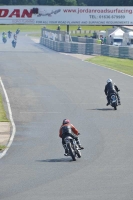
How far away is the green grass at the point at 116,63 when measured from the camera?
4547 centimetres

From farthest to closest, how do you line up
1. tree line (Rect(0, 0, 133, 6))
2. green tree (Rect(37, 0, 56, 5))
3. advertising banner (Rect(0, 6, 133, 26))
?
green tree (Rect(37, 0, 56, 5))
tree line (Rect(0, 0, 133, 6))
advertising banner (Rect(0, 6, 133, 26))

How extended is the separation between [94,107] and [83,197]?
16176mm

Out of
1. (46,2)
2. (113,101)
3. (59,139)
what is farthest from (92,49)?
(46,2)

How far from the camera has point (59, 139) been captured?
20688 mm

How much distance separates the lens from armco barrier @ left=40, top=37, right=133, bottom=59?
54.3m

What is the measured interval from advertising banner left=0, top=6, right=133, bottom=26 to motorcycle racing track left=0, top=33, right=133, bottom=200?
1942 centimetres

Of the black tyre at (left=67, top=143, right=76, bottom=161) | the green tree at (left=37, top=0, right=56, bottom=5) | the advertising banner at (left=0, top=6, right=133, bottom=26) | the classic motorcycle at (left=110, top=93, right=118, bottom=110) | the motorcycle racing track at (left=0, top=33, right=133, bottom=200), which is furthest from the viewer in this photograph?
the green tree at (left=37, top=0, right=56, bottom=5)

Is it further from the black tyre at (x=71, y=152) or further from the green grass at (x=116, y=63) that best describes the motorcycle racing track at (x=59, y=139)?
the green grass at (x=116, y=63)

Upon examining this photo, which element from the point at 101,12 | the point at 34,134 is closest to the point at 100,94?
the point at 34,134

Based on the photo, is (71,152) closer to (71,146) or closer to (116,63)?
(71,146)

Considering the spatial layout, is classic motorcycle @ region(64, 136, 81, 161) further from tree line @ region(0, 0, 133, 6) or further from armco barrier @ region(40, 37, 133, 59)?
tree line @ region(0, 0, 133, 6)


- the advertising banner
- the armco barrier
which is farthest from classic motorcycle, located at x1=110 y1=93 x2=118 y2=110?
the advertising banner

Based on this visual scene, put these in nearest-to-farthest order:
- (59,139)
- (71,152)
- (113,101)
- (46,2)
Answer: (71,152), (59,139), (113,101), (46,2)

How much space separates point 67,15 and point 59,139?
45.6 metres
